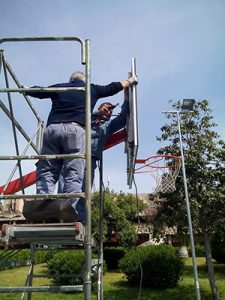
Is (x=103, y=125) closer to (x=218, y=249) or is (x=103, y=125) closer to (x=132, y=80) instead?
(x=132, y=80)

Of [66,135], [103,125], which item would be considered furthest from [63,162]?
[103,125]

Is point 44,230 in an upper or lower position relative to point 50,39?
lower

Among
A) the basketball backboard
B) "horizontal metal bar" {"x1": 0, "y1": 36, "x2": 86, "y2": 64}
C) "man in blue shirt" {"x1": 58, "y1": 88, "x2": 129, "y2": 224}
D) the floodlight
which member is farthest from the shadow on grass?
"horizontal metal bar" {"x1": 0, "y1": 36, "x2": 86, "y2": 64}

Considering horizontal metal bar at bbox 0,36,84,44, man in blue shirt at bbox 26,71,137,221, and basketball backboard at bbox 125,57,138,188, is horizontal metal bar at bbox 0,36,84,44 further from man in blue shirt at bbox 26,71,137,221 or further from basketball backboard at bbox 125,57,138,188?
basketball backboard at bbox 125,57,138,188

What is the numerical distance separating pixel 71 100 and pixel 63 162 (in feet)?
2.35

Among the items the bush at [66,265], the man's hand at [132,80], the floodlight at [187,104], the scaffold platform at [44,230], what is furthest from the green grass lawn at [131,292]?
the scaffold platform at [44,230]

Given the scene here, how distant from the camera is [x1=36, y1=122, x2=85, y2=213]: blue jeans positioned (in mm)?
3320

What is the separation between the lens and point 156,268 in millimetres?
13398

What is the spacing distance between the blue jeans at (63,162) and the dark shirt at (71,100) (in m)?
0.11

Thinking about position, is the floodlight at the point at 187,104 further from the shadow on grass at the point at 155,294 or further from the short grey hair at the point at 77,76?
the short grey hair at the point at 77,76

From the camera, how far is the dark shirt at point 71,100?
12.1ft

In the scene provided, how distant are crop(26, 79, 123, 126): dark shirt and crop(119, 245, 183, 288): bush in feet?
34.7

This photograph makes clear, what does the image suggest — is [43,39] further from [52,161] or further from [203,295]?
[203,295]

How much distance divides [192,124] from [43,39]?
36.4 ft
